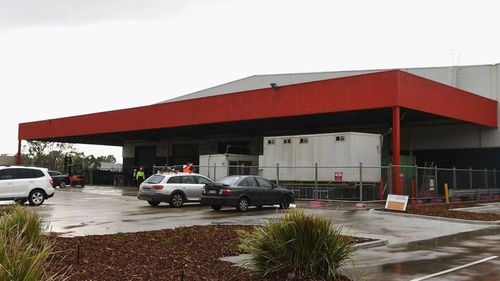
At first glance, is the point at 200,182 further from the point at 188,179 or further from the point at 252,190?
the point at 252,190

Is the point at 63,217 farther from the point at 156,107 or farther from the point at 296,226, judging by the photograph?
the point at 156,107

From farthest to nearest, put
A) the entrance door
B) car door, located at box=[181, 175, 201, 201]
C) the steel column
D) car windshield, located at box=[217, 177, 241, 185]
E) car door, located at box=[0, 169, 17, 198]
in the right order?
the entrance door < the steel column < car door, located at box=[181, 175, 201, 201] < car door, located at box=[0, 169, 17, 198] < car windshield, located at box=[217, 177, 241, 185]

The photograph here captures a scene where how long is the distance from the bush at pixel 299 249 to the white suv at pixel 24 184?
17.2 m

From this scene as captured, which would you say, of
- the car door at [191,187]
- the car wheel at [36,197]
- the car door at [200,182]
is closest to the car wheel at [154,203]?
the car door at [191,187]

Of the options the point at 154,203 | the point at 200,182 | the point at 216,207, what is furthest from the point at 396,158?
the point at 154,203

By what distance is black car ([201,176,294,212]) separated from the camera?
20672 millimetres

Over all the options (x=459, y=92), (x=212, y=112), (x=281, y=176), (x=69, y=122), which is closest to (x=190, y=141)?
(x=69, y=122)

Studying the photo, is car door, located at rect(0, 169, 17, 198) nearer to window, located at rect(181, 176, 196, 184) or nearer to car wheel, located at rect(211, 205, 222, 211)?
window, located at rect(181, 176, 196, 184)

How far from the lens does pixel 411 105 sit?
27391 millimetres

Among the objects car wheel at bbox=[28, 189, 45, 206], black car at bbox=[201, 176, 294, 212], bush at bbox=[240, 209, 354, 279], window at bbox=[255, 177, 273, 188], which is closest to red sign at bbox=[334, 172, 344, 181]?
black car at bbox=[201, 176, 294, 212]

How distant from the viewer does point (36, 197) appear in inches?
912

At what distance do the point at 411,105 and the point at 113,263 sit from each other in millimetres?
22091

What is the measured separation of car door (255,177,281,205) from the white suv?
9441mm

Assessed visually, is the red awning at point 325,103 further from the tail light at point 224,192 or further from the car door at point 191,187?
the tail light at point 224,192
